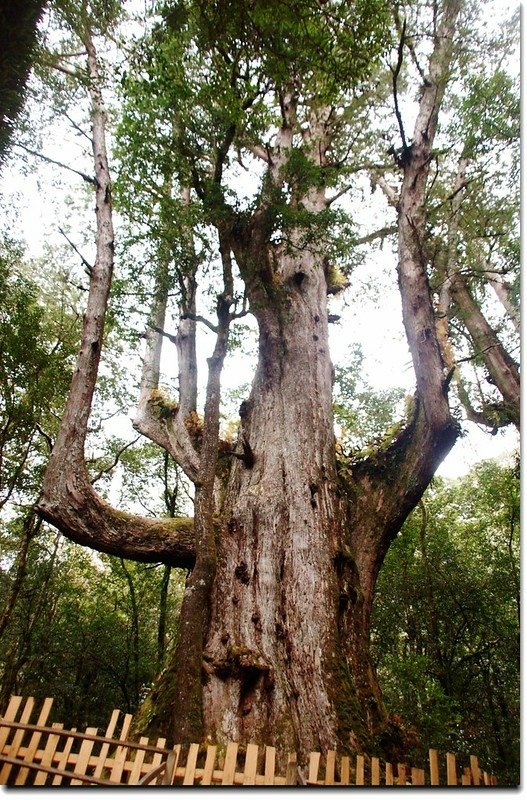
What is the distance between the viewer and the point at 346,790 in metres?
2.40

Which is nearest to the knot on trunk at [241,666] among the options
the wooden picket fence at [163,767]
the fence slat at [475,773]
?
the wooden picket fence at [163,767]

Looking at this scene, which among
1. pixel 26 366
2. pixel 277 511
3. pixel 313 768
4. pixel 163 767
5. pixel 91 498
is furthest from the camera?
pixel 26 366

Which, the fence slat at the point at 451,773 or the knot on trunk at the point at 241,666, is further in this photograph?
the knot on trunk at the point at 241,666

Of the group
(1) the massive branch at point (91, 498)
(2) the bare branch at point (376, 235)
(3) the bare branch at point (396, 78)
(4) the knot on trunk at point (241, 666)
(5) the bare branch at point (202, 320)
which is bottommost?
(4) the knot on trunk at point (241, 666)

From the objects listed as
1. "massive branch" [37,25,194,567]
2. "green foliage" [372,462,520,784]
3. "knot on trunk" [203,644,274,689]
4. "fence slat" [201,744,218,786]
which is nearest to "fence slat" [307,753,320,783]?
"fence slat" [201,744,218,786]

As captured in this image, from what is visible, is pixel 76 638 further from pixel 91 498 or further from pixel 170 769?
pixel 170 769

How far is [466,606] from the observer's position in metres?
7.83

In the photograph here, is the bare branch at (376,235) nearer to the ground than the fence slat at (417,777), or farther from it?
farther from it

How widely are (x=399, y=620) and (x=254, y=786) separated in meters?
7.04

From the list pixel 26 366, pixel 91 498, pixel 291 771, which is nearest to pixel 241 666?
pixel 291 771

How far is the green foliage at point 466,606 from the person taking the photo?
24.2ft

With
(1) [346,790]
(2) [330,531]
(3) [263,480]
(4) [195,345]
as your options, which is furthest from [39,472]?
(1) [346,790]

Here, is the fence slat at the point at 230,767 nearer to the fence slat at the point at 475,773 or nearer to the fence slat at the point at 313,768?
the fence slat at the point at 313,768

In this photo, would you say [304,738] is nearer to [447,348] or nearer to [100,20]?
[447,348]
